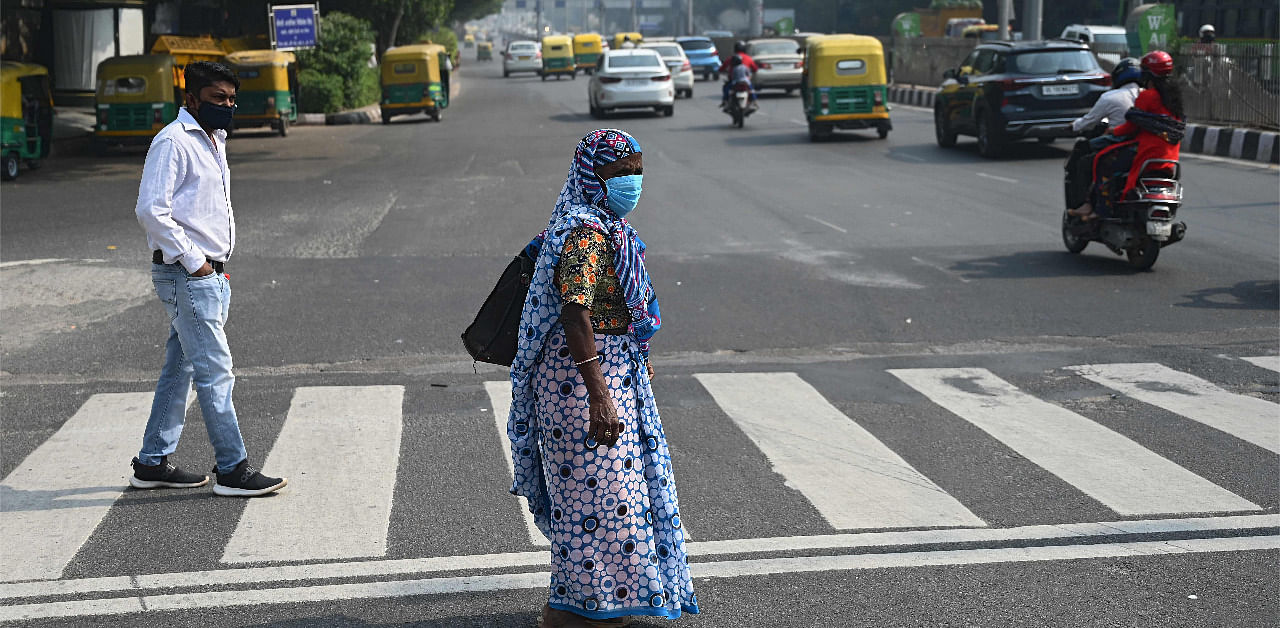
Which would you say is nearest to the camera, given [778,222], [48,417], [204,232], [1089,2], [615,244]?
[615,244]

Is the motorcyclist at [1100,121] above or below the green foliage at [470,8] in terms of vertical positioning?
below

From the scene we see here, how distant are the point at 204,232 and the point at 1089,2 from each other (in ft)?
198

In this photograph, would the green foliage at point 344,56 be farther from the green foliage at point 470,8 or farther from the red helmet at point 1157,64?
the green foliage at point 470,8

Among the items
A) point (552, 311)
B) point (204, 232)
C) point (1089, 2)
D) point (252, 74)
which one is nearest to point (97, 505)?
point (204, 232)

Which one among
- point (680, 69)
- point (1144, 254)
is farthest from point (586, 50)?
point (1144, 254)

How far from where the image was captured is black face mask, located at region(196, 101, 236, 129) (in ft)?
18.1

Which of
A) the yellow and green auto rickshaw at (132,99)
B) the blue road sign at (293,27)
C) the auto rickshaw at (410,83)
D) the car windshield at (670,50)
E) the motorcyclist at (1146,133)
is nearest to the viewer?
the motorcyclist at (1146,133)

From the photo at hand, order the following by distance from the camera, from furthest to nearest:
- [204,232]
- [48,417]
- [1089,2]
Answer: [1089,2] → [48,417] → [204,232]

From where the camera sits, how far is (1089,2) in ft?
198

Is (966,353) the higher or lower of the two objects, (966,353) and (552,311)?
the lower

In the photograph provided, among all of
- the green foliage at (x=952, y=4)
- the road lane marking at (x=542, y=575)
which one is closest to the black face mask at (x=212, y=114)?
the road lane marking at (x=542, y=575)

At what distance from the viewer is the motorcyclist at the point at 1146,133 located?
1086cm

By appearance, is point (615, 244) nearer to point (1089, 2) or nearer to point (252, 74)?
point (252, 74)

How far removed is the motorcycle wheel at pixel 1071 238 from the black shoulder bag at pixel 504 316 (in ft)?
28.5
